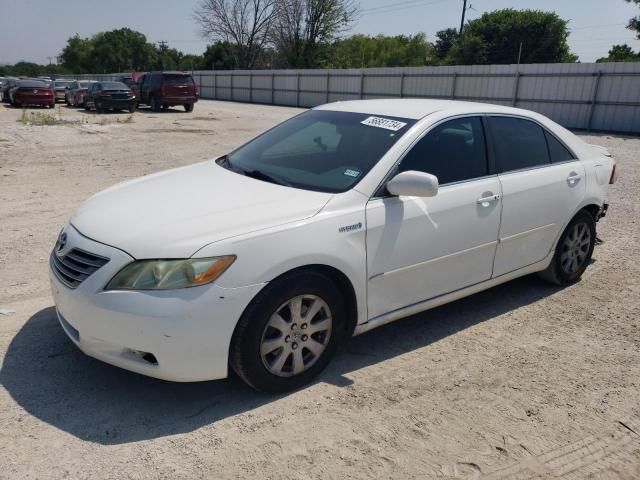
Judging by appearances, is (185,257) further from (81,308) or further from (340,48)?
(340,48)

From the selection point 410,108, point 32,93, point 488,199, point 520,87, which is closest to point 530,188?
point 488,199

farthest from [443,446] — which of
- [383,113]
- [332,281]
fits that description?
[383,113]

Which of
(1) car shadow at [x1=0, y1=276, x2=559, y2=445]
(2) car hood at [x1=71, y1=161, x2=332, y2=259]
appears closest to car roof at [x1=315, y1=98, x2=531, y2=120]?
(2) car hood at [x1=71, y1=161, x2=332, y2=259]

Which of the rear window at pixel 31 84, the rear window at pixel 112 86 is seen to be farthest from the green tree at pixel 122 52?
the rear window at pixel 112 86

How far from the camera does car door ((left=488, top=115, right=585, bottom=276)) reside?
13.5ft

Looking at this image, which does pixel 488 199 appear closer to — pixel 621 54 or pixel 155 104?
pixel 155 104

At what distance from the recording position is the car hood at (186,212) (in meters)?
2.85

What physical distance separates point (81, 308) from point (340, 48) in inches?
2251

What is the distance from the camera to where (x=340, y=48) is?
185ft

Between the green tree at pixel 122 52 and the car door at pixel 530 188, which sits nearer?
the car door at pixel 530 188

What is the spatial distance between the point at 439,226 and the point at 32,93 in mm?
27976

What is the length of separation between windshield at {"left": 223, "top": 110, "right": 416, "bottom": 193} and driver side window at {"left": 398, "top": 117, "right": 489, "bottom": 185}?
17cm

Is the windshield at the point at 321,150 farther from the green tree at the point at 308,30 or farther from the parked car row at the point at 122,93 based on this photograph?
the green tree at the point at 308,30

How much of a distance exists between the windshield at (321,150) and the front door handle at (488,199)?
0.73 metres
